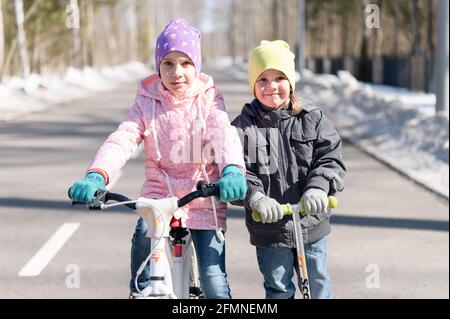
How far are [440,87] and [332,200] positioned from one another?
13.3m

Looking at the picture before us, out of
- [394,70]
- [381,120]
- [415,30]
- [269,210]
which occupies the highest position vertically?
[269,210]

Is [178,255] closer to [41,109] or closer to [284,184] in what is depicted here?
[284,184]

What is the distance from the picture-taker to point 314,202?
Answer: 3312 millimetres

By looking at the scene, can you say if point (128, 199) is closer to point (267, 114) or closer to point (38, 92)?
point (267, 114)

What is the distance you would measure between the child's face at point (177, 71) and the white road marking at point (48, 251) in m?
3.25

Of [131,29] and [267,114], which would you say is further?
[131,29]

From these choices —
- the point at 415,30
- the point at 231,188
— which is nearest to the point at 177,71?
the point at 231,188

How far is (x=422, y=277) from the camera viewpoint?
7.09m

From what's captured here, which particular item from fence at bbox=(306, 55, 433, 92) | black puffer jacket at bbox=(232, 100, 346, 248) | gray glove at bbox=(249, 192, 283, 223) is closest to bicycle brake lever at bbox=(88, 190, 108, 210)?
gray glove at bbox=(249, 192, 283, 223)

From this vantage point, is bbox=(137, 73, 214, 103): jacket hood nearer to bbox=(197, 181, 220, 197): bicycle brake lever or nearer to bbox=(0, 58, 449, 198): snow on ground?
bbox=(197, 181, 220, 197): bicycle brake lever

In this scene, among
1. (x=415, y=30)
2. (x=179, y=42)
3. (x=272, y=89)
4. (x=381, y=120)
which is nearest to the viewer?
(x=179, y=42)

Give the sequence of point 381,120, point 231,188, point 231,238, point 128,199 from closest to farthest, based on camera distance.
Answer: point 128,199 < point 231,188 < point 231,238 < point 381,120

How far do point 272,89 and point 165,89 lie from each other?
0.44 metres

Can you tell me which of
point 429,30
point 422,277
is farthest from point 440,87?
point 429,30
